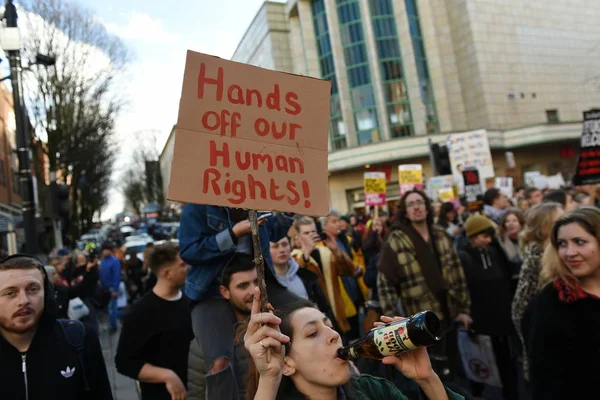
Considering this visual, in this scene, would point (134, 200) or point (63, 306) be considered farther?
point (134, 200)

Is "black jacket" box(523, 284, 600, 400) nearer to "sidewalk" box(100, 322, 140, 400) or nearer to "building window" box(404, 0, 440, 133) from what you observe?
"sidewalk" box(100, 322, 140, 400)

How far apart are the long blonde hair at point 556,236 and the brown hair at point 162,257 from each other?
2.54 metres

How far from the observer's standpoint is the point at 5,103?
3450 cm

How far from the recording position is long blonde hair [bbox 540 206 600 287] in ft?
8.97

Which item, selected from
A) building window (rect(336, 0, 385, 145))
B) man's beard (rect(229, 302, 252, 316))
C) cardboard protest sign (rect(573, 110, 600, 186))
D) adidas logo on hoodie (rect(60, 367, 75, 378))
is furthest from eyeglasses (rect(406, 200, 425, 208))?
building window (rect(336, 0, 385, 145))

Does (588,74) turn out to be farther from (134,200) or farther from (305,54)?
(134,200)

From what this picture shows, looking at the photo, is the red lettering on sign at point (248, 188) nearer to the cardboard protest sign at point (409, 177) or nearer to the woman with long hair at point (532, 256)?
the woman with long hair at point (532, 256)

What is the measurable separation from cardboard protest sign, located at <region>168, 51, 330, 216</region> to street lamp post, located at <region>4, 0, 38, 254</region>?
7.02m

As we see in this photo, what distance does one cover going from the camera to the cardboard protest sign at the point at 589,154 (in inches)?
221

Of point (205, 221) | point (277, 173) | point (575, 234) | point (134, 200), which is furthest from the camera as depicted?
point (134, 200)

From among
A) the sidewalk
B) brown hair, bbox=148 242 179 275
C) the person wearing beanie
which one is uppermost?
brown hair, bbox=148 242 179 275

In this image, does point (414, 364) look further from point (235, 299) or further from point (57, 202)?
point (57, 202)

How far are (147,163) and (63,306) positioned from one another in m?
69.2

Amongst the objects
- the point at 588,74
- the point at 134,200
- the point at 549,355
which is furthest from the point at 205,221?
the point at 134,200
